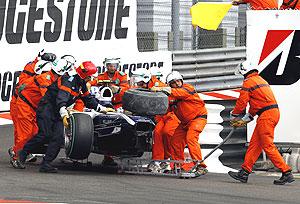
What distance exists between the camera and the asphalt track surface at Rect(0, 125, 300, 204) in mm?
14086

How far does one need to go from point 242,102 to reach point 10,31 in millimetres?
6393

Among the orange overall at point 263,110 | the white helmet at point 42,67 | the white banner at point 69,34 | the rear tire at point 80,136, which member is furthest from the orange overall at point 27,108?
the white banner at point 69,34

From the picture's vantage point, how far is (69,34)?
76.8 feet

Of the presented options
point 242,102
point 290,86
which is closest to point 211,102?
point 290,86

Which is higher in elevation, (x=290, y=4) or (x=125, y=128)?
(x=290, y=4)

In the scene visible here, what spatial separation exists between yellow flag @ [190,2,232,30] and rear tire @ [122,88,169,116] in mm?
4191

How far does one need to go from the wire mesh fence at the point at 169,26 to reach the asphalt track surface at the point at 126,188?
257 inches

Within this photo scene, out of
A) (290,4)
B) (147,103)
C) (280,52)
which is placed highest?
(290,4)

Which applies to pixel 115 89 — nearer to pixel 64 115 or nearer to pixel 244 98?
pixel 64 115

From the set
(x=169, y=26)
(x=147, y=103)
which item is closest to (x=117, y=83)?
(x=147, y=103)

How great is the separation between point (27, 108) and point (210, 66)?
8610 mm

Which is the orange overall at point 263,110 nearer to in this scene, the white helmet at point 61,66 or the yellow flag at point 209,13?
the white helmet at point 61,66

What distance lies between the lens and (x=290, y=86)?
18.9 m

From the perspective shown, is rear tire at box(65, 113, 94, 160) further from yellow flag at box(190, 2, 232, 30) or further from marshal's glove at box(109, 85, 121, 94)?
yellow flag at box(190, 2, 232, 30)
